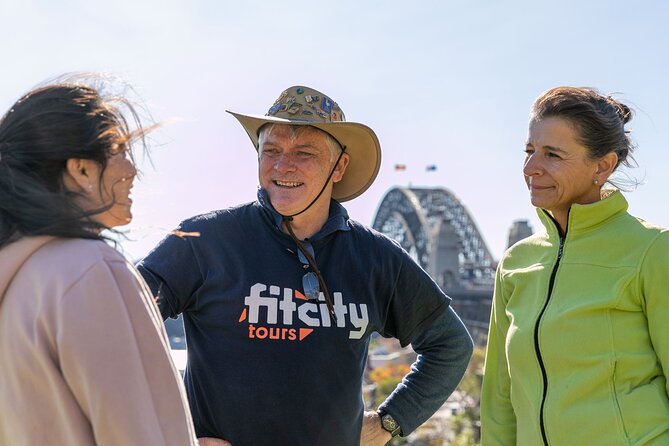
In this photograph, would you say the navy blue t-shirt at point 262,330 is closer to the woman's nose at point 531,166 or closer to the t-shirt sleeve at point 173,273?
the t-shirt sleeve at point 173,273

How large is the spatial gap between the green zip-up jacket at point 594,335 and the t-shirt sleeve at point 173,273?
121cm

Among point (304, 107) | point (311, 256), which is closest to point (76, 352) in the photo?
point (311, 256)

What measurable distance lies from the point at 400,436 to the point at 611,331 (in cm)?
118

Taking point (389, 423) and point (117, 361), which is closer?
point (117, 361)

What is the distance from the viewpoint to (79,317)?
1.73 metres

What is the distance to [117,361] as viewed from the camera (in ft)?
5.79

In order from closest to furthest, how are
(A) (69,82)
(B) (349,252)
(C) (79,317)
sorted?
(C) (79,317) < (A) (69,82) < (B) (349,252)

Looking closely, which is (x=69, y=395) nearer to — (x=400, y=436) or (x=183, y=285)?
(x=183, y=285)

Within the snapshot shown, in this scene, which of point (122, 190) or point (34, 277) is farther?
point (122, 190)

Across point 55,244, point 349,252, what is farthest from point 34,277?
point 349,252

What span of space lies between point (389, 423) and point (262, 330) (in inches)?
31.7

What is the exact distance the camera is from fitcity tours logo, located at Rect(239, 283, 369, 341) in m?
3.00

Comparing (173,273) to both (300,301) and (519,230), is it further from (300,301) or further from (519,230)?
(519,230)

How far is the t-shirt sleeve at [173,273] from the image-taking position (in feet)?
9.95
